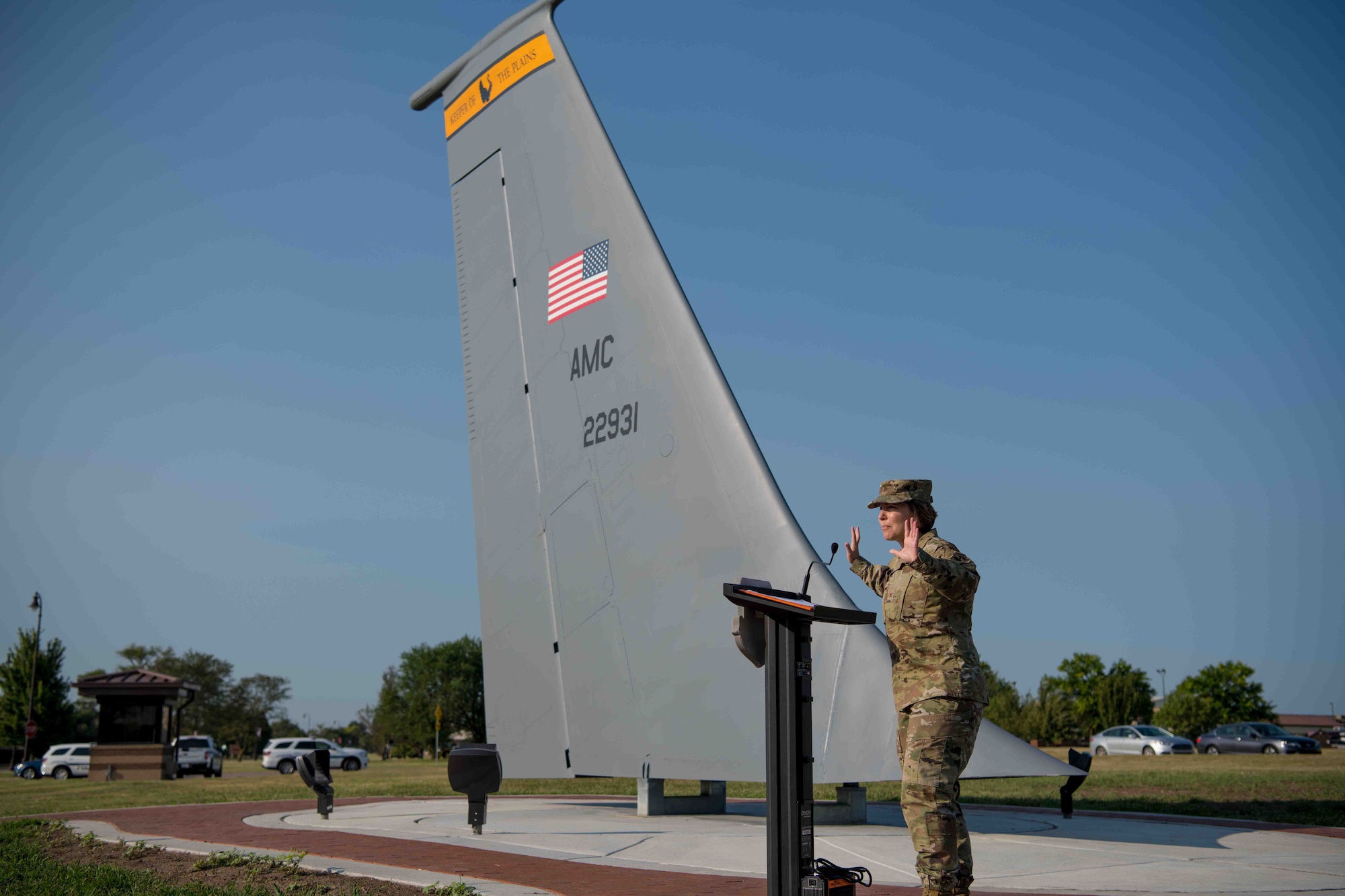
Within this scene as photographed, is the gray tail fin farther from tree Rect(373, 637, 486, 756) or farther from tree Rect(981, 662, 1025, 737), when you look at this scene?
tree Rect(373, 637, 486, 756)

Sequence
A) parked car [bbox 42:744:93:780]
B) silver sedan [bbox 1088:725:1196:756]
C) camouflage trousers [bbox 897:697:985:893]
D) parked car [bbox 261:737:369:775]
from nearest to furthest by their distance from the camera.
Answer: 1. camouflage trousers [bbox 897:697:985:893]
2. silver sedan [bbox 1088:725:1196:756]
3. parked car [bbox 42:744:93:780]
4. parked car [bbox 261:737:369:775]

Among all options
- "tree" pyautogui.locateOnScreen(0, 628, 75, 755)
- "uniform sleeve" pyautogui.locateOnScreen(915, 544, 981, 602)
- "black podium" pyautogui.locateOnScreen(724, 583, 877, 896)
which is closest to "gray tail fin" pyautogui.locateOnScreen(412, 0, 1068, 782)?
"uniform sleeve" pyautogui.locateOnScreen(915, 544, 981, 602)

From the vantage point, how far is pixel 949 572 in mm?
3529

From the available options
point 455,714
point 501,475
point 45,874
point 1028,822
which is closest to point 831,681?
point 501,475

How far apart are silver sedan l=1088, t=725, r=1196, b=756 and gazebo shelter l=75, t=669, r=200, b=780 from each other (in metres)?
30.0

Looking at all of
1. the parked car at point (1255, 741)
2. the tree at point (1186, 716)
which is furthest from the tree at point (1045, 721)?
the tree at point (1186, 716)

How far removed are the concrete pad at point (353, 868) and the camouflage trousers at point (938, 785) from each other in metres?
1.79

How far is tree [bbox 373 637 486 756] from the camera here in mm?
66438

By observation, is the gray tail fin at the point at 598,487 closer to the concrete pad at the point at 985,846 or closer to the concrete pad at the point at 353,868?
the concrete pad at the point at 985,846

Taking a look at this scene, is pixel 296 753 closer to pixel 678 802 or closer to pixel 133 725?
pixel 133 725

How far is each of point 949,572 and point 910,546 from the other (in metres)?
0.17

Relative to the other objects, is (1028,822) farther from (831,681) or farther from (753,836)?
(831,681)

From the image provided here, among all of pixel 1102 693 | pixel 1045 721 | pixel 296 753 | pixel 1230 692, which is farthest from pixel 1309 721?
pixel 296 753

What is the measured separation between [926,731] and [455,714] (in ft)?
222
